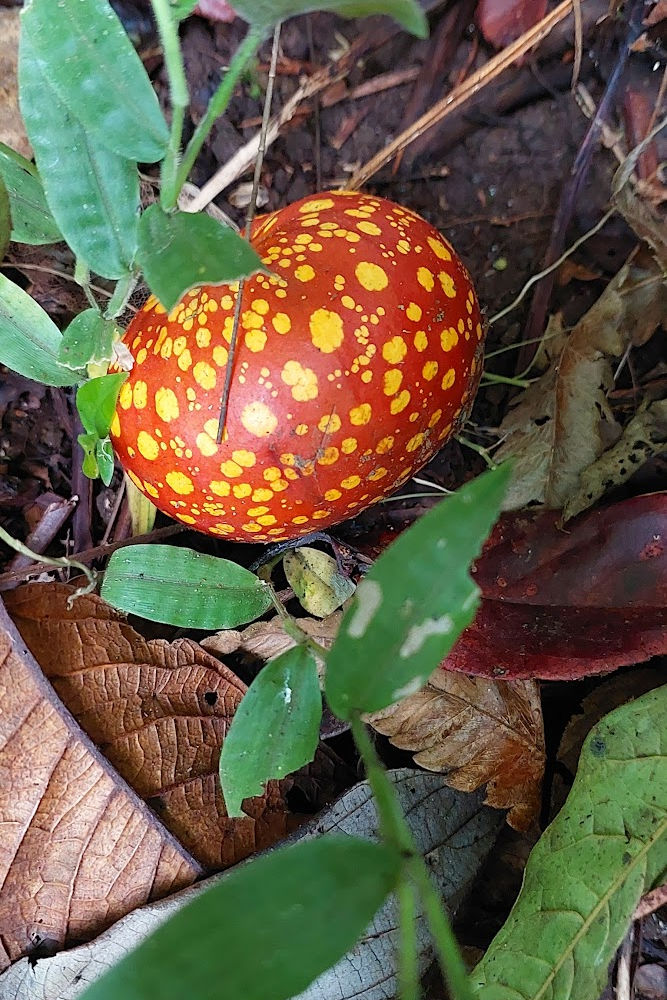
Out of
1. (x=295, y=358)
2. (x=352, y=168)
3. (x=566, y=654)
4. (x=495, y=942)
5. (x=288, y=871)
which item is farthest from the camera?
(x=352, y=168)

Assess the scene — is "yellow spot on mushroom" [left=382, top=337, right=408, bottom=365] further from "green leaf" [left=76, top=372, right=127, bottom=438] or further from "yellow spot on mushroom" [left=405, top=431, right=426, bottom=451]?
"green leaf" [left=76, top=372, right=127, bottom=438]

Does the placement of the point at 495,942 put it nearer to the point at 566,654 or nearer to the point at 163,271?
the point at 566,654

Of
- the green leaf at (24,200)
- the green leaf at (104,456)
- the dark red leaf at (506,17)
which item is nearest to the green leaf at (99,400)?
the green leaf at (104,456)

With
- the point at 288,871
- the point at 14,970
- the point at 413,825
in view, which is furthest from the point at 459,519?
the point at 14,970

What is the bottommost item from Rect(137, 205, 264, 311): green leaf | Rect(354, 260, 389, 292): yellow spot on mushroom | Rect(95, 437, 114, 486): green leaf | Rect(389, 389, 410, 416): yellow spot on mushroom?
Rect(389, 389, 410, 416): yellow spot on mushroom

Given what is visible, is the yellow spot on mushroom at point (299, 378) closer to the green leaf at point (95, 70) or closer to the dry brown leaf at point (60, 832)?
the green leaf at point (95, 70)

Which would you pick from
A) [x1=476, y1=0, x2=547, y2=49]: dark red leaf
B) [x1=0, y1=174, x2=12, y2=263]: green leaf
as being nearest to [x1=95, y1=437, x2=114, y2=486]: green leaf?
[x1=0, y1=174, x2=12, y2=263]: green leaf

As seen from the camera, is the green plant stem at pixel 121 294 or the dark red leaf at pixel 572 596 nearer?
the green plant stem at pixel 121 294
